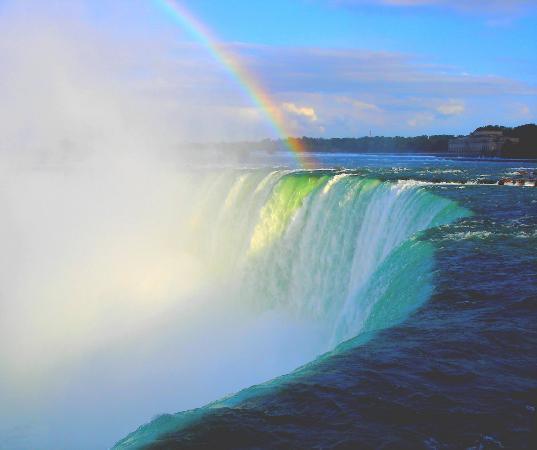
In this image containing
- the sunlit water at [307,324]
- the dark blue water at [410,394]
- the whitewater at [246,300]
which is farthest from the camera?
the whitewater at [246,300]

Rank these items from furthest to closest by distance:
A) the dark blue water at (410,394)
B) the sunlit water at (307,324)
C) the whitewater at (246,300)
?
the whitewater at (246,300) → the sunlit water at (307,324) → the dark blue water at (410,394)

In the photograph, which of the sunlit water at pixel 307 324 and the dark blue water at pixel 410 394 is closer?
the dark blue water at pixel 410 394

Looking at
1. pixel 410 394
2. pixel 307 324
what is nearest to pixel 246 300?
pixel 307 324

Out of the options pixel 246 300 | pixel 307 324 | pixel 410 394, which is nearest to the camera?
pixel 410 394

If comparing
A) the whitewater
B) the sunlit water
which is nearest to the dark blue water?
the sunlit water

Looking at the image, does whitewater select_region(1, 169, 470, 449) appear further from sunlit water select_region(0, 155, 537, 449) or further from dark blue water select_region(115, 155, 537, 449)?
dark blue water select_region(115, 155, 537, 449)

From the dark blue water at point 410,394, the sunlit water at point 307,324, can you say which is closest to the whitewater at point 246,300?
the sunlit water at point 307,324

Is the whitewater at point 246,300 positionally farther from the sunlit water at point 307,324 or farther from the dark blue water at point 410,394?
the dark blue water at point 410,394

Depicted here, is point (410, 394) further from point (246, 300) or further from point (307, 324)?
point (246, 300)

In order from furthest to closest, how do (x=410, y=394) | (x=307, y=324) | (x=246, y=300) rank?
(x=246, y=300) → (x=307, y=324) → (x=410, y=394)

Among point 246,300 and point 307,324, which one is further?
point 246,300
